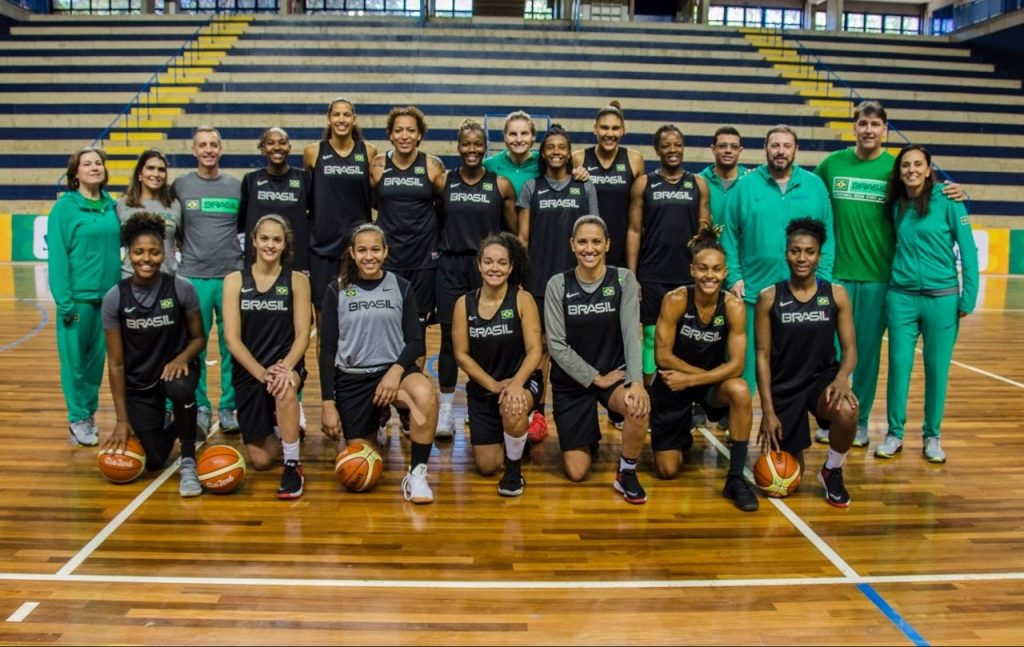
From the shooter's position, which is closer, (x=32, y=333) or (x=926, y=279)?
(x=926, y=279)

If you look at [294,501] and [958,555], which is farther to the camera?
[294,501]

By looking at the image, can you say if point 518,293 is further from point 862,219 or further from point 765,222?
point 862,219

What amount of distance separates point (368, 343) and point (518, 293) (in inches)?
26.9

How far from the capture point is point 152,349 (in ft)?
12.0

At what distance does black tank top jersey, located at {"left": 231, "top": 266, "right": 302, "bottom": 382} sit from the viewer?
3.67 metres

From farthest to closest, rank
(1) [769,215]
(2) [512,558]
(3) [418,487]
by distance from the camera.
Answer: (1) [769,215] → (3) [418,487] → (2) [512,558]

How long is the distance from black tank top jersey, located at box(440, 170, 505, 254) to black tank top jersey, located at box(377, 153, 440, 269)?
0.38 feet

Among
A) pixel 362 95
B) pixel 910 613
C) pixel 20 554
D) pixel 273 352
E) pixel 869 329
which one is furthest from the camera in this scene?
pixel 362 95

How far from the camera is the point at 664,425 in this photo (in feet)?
12.2

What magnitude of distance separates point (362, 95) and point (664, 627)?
546 inches

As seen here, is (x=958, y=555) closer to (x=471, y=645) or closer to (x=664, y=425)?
(x=664, y=425)

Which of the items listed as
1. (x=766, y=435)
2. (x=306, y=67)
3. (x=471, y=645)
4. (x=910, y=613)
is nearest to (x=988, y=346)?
(x=766, y=435)

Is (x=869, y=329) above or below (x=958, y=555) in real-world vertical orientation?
above

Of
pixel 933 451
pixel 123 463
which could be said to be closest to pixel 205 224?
pixel 123 463
